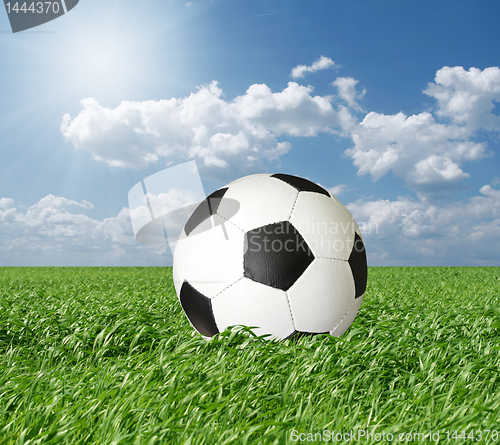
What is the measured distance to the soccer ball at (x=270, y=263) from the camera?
2965 mm

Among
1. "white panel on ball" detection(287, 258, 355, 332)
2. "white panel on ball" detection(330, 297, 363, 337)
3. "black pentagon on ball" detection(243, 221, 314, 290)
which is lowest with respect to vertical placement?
"white panel on ball" detection(330, 297, 363, 337)

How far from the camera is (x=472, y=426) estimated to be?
1845mm

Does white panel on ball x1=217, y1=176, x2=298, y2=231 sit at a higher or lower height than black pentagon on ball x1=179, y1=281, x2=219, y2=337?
higher

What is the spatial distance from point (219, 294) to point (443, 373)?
1888 mm

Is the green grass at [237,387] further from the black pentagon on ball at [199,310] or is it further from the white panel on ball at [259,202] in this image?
the white panel on ball at [259,202]

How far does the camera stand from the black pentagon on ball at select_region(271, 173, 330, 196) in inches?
134

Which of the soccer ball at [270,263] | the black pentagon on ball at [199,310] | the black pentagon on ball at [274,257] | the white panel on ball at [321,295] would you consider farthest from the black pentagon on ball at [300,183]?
the black pentagon on ball at [199,310]

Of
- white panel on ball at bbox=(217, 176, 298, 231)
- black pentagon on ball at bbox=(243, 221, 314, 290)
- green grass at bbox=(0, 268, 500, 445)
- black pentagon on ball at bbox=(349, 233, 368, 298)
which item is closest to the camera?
green grass at bbox=(0, 268, 500, 445)

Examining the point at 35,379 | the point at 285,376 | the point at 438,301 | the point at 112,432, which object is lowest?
the point at 438,301

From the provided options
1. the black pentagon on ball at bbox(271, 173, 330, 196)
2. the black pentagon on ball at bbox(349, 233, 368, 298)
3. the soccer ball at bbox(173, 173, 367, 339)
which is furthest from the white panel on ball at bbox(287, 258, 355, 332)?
the black pentagon on ball at bbox(271, 173, 330, 196)

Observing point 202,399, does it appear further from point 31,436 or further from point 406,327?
point 406,327

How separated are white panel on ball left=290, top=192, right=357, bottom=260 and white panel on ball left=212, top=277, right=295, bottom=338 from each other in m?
0.55

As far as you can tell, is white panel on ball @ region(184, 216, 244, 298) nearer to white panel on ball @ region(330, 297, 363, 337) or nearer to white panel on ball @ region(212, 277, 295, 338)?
white panel on ball @ region(212, 277, 295, 338)

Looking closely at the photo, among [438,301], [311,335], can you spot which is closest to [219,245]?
[311,335]
